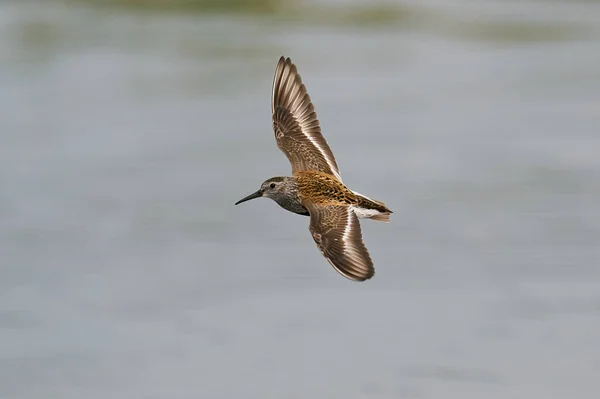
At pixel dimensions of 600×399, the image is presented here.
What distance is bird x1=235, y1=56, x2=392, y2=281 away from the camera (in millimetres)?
6109

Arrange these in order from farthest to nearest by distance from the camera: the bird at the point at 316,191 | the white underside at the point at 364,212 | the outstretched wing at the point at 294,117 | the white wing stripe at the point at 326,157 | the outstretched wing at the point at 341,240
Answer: the outstretched wing at the point at 294,117 → the white wing stripe at the point at 326,157 → the white underside at the point at 364,212 → the bird at the point at 316,191 → the outstretched wing at the point at 341,240

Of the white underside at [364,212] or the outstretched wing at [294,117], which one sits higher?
the outstretched wing at [294,117]

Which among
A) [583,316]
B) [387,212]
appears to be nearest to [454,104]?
[583,316]

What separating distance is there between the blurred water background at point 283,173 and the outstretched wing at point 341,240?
132cm

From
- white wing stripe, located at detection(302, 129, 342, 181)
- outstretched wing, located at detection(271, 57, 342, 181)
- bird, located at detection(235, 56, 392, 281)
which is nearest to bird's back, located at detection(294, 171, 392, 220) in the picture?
bird, located at detection(235, 56, 392, 281)

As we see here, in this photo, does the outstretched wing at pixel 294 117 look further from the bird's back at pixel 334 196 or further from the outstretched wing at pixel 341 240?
the outstretched wing at pixel 341 240

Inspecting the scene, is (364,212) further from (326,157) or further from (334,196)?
(326,157)

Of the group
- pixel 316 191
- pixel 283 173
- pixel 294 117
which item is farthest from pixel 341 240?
pixel 283 173

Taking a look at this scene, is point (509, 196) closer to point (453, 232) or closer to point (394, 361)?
point (453, 232)

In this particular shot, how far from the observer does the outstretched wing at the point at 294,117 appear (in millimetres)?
7559

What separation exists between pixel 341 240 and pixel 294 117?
172 centimetres

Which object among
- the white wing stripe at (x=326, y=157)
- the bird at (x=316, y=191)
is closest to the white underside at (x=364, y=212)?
the bird at (x=316, y=191)

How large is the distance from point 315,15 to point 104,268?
899 centimetres

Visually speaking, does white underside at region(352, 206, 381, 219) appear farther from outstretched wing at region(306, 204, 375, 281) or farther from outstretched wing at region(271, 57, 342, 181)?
outstretched wing at region(271, 57, 342, 181)
